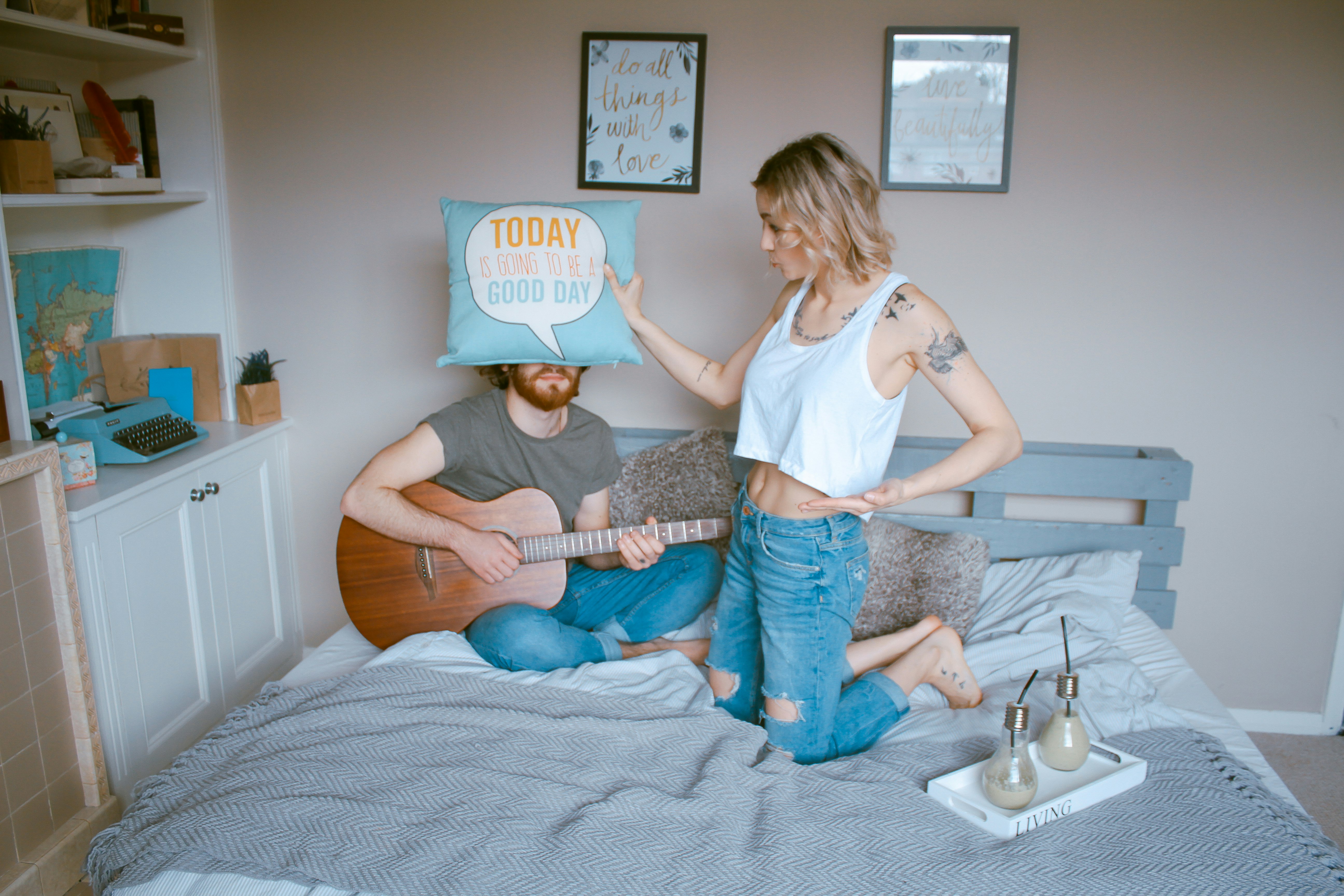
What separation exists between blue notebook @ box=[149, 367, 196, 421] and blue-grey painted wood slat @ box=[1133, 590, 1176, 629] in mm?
2489

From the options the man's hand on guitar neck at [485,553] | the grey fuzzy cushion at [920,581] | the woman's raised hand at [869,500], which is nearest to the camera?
the woman's raised hand at [869,500]

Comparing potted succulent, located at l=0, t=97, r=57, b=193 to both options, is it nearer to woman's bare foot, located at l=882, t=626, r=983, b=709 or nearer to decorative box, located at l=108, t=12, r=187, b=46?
decorative box, located at l=108, t=12, r=187, b=46

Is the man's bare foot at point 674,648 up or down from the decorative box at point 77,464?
down

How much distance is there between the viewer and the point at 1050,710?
1.69 metres

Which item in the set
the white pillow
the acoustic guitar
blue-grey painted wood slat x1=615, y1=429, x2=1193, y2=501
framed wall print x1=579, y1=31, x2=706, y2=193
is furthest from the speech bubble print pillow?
blue-grey painted wood slat x1=615, y1=429, x2=1193, y2=501

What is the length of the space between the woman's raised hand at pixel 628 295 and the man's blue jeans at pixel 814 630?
0.50 meters

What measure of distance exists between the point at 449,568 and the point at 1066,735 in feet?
4.16

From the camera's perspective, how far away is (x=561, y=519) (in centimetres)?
202

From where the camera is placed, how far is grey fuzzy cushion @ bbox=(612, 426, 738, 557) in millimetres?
2225

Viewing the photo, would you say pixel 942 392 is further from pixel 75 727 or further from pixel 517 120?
pixel 75 727

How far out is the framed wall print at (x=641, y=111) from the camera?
2275 millimetres

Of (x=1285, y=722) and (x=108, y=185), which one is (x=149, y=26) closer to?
(x=108, y=185)

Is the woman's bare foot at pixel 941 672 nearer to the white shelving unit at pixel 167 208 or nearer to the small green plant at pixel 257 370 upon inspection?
the small green plant at pixel 257 370

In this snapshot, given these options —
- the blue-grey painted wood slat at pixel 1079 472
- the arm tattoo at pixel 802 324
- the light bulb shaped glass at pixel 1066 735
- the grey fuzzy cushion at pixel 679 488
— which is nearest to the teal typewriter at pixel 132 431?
the grey fuzzy cushion at pixel 679 488
